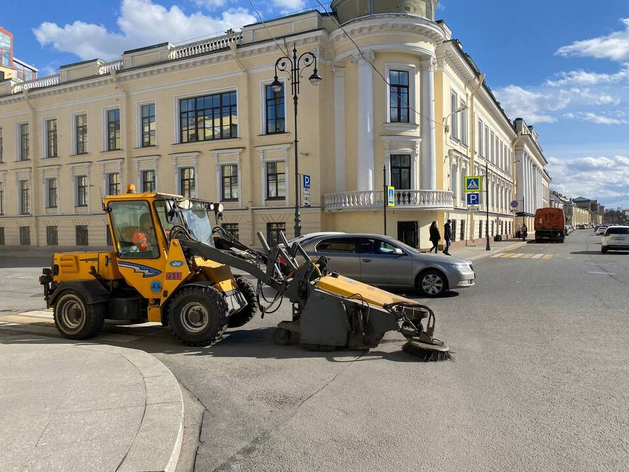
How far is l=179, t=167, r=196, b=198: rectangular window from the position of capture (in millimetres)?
27453

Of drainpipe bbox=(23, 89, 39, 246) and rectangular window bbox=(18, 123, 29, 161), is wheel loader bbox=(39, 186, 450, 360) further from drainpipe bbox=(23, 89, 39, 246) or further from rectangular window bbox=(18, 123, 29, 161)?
rectangular window bbox=(18, 123, 29, 161)

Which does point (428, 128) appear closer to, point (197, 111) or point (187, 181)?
point (197, 111)

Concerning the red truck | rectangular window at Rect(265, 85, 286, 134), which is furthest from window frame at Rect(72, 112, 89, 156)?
the red truck

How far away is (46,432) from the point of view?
3.40 m

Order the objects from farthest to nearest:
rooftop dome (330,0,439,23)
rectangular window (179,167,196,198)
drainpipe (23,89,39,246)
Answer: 1. drainpipe (23,89,39,246)
2. rectangular window (179,167,196,198)
3. rooftop dome (330,0,439,23)

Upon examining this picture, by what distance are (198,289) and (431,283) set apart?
20.9 ft

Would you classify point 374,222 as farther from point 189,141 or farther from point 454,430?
point 454,430

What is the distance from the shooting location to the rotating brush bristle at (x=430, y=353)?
5.52 m

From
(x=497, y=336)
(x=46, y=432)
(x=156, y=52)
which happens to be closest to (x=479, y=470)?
(x=46, y=432)

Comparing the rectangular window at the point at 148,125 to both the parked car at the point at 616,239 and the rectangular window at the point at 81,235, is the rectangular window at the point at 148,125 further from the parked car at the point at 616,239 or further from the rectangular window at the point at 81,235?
the parked car at the point at 616,239

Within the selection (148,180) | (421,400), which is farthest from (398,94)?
(421,400)

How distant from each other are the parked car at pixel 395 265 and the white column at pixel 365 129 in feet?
41.6

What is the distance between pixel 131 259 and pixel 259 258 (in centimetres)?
198

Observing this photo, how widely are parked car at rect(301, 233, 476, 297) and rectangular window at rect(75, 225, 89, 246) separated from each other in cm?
2500
